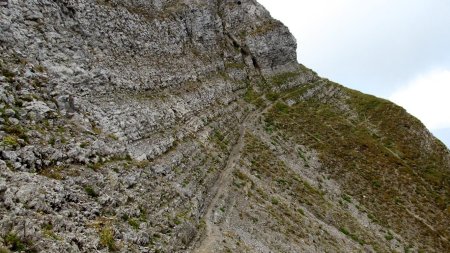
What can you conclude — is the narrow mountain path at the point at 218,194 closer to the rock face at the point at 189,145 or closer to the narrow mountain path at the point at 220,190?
the narrow mountain path at the point at 220,190

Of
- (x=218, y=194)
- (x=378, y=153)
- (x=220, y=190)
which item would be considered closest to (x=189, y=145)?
(x=220, y=190)

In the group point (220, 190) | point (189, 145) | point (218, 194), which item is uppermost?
point (189, 145)

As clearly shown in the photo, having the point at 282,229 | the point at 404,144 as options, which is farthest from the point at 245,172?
the point at 404,144

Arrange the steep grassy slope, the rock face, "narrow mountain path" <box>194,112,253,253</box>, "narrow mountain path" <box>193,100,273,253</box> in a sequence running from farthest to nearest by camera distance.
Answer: the steep grassy slope → "narrow mountain path" <box>193,100,273,253</box> → "narrow mountain path" <box>194,112,253,253</box> → the rock face

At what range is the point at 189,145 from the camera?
169ft

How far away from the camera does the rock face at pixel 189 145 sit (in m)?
26.2

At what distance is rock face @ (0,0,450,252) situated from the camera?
26203 mm

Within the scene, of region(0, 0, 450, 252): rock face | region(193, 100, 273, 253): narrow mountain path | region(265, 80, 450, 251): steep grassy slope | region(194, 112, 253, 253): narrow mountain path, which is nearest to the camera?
region(0, 0, 450, 252): rock face

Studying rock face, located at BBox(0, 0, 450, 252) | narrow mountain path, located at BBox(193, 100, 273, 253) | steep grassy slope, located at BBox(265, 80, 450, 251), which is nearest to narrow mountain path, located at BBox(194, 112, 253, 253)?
narrow mountain path, located at BBox(193, 100, 273, 253)

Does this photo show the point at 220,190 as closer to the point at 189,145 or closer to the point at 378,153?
the point at 189,145

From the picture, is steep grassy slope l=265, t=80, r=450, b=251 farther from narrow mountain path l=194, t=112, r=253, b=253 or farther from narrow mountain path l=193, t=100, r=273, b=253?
narrow mountain path l=194, t=112, r=253, b=253

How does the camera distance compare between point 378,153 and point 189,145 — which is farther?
point 378,153

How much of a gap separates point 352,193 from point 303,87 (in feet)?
132

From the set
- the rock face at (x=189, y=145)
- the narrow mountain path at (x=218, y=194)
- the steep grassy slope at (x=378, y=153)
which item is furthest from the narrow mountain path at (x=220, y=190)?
the steep grassy slope at (x=378, y=153)
